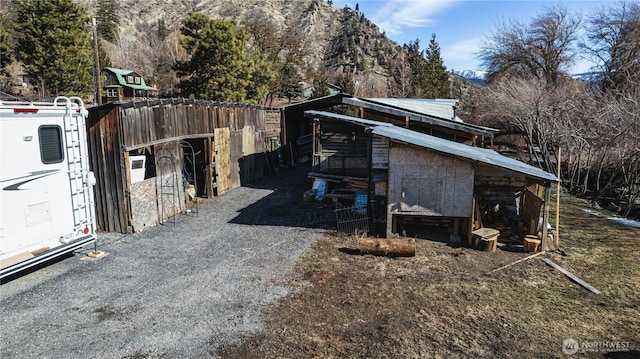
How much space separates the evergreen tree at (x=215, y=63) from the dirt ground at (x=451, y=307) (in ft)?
79.2

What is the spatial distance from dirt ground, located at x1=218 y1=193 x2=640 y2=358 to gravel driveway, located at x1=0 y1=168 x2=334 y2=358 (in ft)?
2.09

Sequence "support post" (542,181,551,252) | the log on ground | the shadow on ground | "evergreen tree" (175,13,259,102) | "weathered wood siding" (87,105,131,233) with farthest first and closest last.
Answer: "evergreen tree" (175,13,259,102)
the shadow on ground
"weathered wood siding" (87,105,131,233)
"support post" (542,181,551,252)
the log on ground

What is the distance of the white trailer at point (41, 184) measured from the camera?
23.2 ft

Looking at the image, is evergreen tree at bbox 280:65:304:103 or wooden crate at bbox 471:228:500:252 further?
evergreen tree at bbox 280:65:304:103

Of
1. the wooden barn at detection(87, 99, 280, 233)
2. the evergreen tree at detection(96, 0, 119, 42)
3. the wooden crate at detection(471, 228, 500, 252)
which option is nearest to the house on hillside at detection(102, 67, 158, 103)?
the wooden barn at detection(87, 99, 280, 233)

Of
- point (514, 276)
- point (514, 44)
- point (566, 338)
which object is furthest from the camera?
point (514, 44)

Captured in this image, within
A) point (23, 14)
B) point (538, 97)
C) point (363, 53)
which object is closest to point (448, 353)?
point (538, 97)

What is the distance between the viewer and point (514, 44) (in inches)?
1345

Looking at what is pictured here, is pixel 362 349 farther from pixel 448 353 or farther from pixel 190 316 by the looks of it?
pixel 190 316

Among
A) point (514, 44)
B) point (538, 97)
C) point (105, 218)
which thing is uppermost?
point (514, 44)

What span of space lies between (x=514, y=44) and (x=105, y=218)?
3560 centimetres

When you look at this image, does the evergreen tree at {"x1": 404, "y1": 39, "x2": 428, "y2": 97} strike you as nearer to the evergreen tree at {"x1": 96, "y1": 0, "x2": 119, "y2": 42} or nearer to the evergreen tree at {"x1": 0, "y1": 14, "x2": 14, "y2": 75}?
the evergreen tree at {"x1": 0, "y1": 14, "x2": 14, "y2": 75}

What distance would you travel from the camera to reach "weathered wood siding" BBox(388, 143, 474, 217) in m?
10.2

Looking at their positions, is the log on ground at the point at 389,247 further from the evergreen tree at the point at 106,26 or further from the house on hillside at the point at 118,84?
the evergreen tree at the point at 106,26
